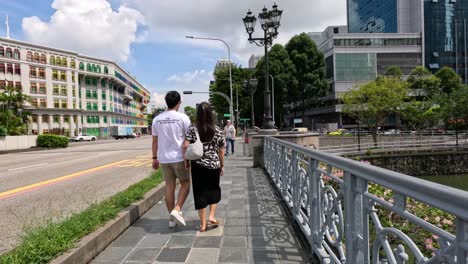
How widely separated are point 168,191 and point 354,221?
10.6 feet

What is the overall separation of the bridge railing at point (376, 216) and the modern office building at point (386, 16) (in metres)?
84.0

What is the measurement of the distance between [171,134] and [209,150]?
55 cm

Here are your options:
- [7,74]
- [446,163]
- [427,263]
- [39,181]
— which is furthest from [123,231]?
[7,74]

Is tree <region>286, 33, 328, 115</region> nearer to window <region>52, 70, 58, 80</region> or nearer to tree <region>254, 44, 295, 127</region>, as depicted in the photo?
tree <region>254, 44, 295, 127</region>

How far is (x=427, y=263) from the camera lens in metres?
1.71

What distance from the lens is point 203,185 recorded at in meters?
5.14

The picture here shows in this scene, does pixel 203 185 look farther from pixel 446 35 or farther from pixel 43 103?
pixel 446 35

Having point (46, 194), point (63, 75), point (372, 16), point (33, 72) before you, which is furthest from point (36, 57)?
point (372, 16)

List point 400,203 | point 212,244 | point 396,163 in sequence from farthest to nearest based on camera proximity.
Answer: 1. point 396,163
2. point 212,244
3. point 400,203

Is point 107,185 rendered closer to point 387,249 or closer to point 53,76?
point 387,249

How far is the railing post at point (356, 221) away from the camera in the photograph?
2567mm

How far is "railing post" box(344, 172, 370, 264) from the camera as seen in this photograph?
2.57m

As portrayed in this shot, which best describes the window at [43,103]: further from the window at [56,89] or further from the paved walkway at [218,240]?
the paved walkway at [218,240]

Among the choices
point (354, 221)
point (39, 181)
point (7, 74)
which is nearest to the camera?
point (354, 221)
